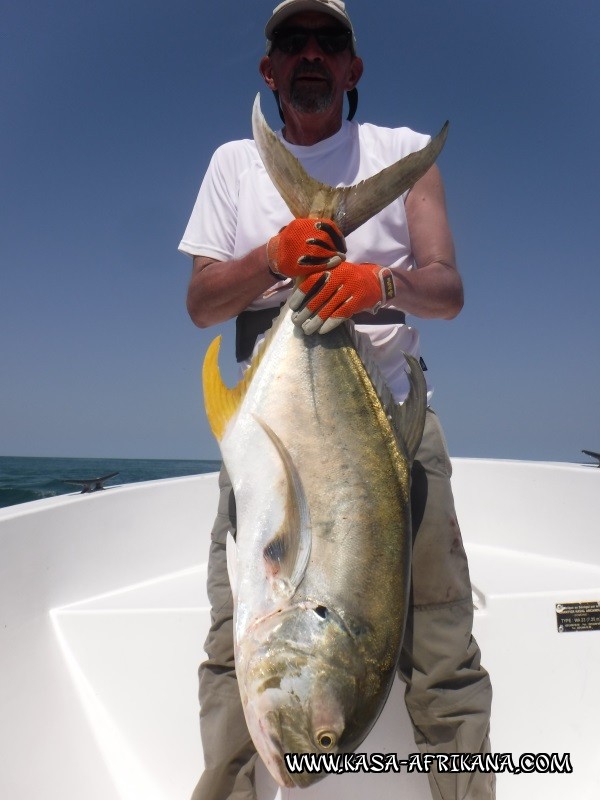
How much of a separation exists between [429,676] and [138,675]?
115 centimetres

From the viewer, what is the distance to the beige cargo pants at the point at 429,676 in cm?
164

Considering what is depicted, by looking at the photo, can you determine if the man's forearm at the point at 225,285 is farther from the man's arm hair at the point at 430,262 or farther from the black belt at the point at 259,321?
the man's arm hair at the point at 430,262

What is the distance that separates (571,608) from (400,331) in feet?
4.54

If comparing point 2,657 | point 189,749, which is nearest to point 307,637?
point 189,749

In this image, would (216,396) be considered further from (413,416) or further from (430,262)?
(430,262)

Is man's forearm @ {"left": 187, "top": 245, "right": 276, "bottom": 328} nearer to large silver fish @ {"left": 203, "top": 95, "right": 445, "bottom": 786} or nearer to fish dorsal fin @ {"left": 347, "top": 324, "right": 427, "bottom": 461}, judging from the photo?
large silver fish @ {"left": 203, "top": 95, "right": 445, "bottom": 786}

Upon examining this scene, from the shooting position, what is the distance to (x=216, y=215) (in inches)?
77.9

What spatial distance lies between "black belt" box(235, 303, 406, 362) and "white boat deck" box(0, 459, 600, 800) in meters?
1.10

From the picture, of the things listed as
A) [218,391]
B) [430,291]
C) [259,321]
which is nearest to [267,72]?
[259,321]

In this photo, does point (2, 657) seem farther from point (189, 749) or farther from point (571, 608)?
point (571, 608)

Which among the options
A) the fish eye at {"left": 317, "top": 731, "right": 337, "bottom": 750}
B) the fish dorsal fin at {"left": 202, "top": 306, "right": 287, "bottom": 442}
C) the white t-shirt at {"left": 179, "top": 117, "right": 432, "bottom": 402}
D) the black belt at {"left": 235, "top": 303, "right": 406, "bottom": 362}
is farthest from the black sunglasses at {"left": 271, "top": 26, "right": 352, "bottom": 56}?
the fish eye at {"left": 317, "top": 731, "right": 337, "bottom": 750}

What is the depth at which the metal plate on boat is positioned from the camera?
2.28 m

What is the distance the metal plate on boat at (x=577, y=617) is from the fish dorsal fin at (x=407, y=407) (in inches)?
49.6

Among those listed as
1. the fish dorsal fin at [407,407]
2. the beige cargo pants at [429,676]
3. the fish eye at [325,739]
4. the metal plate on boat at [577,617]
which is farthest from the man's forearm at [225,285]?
the metal plate on boat at [577,617]
